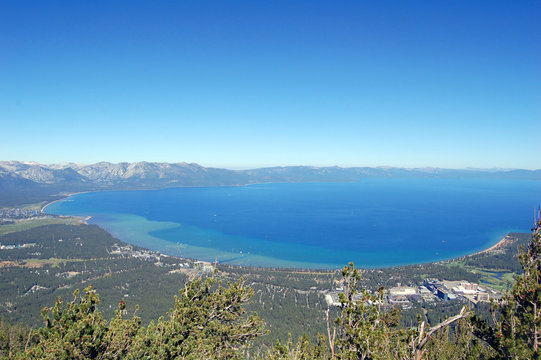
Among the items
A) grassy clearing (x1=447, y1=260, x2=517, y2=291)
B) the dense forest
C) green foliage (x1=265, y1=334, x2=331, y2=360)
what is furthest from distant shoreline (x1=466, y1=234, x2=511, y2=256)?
green foliage (x1=265, y1=334, x2=331, y2=360)

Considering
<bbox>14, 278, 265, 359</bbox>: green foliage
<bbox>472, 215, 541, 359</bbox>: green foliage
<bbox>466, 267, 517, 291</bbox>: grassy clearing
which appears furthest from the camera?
<bbox>466, 267, 517, 291</bbox>: grassy clearing

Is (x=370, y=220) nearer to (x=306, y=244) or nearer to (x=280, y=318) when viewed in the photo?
(x=306, y=244)

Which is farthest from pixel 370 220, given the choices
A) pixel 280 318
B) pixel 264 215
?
pixel 280 318

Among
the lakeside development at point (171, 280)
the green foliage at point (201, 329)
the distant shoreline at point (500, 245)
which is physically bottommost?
the lakeside development at point (171, 280)

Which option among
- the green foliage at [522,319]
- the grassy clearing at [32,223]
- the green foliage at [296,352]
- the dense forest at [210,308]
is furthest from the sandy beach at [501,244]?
the grassy clearing at [32,223]

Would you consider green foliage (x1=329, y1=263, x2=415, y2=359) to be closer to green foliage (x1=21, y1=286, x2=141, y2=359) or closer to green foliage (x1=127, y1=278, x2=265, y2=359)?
green foliage (x1=127, y1=278, x2=265, y2=359)

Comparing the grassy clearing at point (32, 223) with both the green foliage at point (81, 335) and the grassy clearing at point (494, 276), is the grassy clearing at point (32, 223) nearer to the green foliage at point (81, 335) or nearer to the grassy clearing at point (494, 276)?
the green foliage at point (81, 335)

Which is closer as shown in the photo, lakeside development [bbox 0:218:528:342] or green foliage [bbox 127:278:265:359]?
green foliage [bbox 127:278:265:359]
